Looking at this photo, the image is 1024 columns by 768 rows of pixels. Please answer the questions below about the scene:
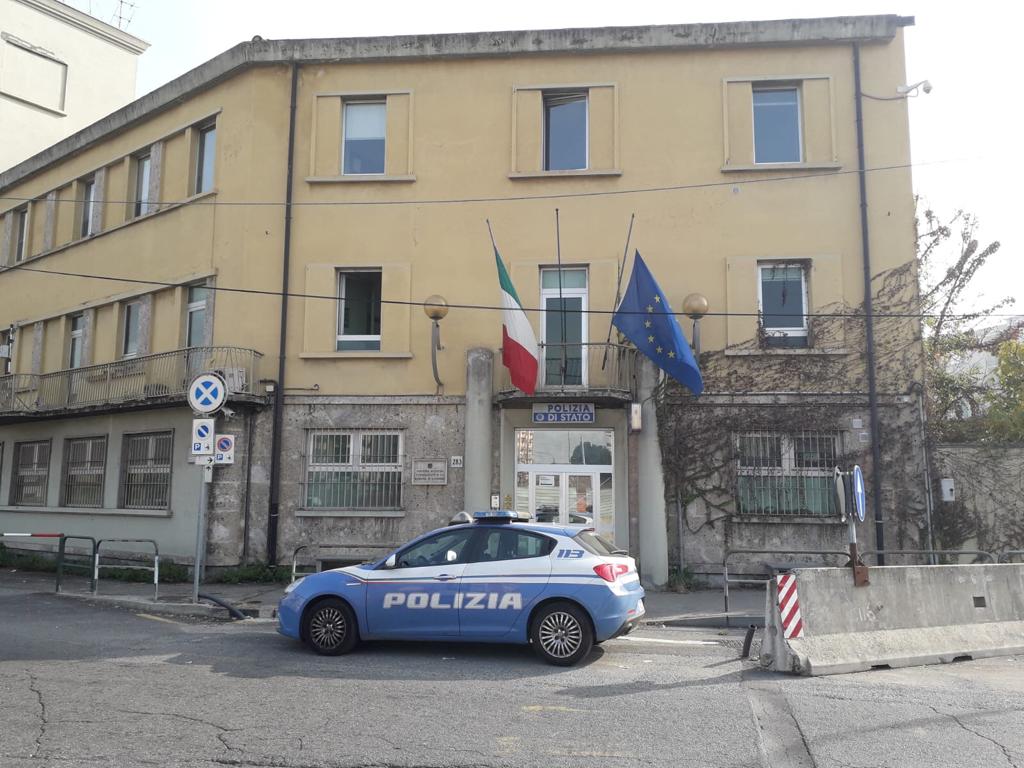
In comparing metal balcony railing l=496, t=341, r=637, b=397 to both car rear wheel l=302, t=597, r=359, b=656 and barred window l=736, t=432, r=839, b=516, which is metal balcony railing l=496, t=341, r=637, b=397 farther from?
car rear wheel l=302, t=597, r=359, b=656

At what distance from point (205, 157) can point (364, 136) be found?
3.88 meters

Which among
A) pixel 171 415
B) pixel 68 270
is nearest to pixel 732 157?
pixel 171 415

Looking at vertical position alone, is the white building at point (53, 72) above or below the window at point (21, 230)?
above

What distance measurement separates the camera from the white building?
1127 inches

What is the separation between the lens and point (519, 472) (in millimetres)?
16266

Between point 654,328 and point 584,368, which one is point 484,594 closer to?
point 654,328

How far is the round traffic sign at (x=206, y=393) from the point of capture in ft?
41.7

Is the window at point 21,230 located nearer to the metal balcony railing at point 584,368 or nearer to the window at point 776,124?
the metal balcony railing at point 584,368

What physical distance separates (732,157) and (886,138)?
2869 millimetres

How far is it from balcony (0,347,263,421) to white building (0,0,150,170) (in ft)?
34.7

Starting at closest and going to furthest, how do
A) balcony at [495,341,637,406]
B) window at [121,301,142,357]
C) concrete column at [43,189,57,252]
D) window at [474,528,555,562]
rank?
window at [474,528,555,562], balcony at [495,341,637,406], window at [121,301,142,357], concrete column at [43,189,57,252]

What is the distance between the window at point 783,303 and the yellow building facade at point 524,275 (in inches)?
2.1

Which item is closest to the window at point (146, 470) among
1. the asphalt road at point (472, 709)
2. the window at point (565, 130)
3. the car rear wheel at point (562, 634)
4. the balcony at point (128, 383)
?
the balcony at point (128, 383)

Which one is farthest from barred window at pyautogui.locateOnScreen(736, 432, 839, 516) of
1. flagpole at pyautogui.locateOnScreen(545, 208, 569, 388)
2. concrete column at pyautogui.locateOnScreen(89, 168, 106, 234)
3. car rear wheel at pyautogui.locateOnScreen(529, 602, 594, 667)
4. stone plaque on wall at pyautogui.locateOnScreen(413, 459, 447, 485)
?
concrete column at pyautogui.locateOnScreen(89, 168, 106, 234)
